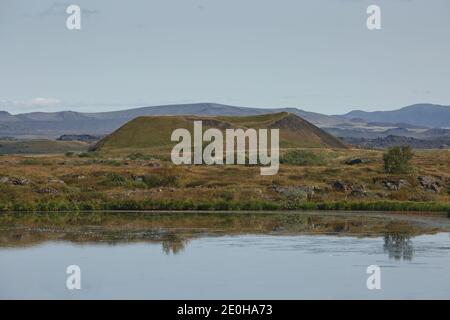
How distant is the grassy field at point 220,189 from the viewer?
Answer: 3950 cm

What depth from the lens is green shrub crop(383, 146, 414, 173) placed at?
5097 centimetres

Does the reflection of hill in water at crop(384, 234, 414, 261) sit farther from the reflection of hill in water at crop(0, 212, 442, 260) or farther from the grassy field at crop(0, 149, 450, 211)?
the grassy field at crop(0, 149, 450, 211)

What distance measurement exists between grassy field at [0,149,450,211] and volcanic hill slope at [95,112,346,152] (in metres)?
47.6

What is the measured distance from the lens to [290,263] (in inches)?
894

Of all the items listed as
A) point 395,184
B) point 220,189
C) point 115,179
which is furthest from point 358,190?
point 115,179

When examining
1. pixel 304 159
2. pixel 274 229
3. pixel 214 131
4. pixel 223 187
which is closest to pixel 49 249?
pixel 274 229

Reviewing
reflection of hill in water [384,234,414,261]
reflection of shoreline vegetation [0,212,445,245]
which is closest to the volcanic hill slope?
reflection of shoreline vegetation [0,212,445,245]

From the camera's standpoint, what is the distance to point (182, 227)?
31328 millimetres

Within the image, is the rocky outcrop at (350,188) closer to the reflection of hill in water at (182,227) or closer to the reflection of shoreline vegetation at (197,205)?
the reflection of shoreline vegetation at (197,205)

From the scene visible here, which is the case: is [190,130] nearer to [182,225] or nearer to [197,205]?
[197,205]

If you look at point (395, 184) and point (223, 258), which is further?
point (395, 184)

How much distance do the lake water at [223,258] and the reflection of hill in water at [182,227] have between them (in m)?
0.04

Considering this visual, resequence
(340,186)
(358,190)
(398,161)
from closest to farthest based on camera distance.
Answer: (358,190), (340,186), (398,161)

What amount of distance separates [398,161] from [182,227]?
903 inches
